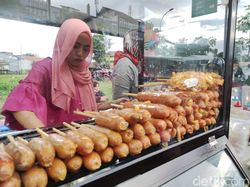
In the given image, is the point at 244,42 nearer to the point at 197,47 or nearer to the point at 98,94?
the point at 197,47

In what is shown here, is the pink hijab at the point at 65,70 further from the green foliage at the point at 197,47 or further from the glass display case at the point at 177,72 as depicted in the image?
the green foliage at the point at 197,47

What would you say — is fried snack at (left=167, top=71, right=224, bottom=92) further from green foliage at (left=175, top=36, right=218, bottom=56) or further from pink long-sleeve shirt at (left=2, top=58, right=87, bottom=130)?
pink long-sleeve shirt at (left=2, top=58, right=87, bottom=130)

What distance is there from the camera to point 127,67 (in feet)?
5.98

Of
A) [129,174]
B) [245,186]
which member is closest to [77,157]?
[129,174]

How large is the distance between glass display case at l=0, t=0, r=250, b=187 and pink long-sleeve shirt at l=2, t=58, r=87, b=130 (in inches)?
13.5

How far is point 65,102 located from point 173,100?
68 centimetres

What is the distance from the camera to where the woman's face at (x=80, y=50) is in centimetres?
145

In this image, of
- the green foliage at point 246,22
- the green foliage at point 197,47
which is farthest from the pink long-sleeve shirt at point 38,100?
the green foliage at point 246,22

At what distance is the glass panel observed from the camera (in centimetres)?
111

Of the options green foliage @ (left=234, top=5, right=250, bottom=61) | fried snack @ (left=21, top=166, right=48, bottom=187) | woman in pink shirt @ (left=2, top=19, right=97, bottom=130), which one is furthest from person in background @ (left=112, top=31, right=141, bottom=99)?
green foliage @ (left=234, top=5, right=250, bottom=61)

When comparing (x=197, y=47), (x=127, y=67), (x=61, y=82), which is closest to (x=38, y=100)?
(x=61, y=82)

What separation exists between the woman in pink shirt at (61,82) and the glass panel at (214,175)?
0.64 meters

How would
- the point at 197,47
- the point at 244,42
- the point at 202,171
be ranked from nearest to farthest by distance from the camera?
the point at 202,171, the point at 197,47, the point at 244,42

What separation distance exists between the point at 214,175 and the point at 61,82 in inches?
40.7
